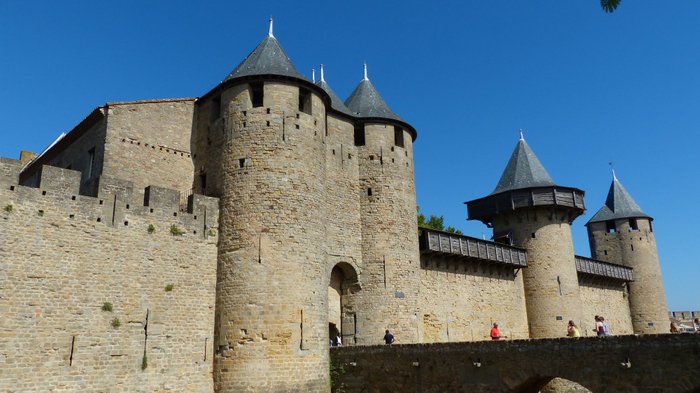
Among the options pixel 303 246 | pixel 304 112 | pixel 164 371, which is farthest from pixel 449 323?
pixel 164 371

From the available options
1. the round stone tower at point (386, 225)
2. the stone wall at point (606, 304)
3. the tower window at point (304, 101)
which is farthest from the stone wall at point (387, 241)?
the stone wall at point (606, 304)

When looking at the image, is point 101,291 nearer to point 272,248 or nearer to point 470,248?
point 272,248

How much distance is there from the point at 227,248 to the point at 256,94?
4816 millimetres

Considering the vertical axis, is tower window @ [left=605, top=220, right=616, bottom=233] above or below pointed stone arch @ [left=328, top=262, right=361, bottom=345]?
above

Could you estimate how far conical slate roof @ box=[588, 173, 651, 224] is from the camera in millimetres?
33750

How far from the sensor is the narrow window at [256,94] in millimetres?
16641

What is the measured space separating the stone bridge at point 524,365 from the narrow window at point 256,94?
7566 millimetres

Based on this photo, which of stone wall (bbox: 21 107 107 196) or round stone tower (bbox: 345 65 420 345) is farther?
round stone tower (bbox: 345 65 420 345)

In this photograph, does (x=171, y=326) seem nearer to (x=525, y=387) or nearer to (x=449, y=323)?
(x=525, y=387)

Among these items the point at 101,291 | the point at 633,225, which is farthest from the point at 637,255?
the point at 101,291

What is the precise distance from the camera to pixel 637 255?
33.3 meters

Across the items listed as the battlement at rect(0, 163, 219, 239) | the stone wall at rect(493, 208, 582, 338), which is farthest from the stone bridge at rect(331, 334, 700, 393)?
the stone wall at rect(493, 208, 582, 338)

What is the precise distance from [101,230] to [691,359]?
487 inches

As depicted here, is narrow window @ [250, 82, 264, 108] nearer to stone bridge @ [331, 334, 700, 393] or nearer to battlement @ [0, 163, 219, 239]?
battlement @ [0, 163, 219, 239]
